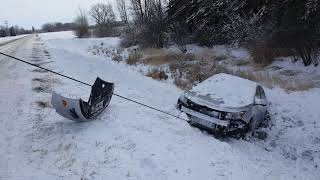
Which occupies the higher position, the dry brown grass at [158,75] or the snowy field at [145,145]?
the snowy field at [145,145]

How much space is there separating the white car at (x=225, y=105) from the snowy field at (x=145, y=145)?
402 mm

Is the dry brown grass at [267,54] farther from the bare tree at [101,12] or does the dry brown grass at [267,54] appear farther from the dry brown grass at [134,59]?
the bare tree at [101,12]

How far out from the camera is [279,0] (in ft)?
57.0

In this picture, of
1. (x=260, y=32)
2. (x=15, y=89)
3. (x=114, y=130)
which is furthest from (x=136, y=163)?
(x=260, y=32)

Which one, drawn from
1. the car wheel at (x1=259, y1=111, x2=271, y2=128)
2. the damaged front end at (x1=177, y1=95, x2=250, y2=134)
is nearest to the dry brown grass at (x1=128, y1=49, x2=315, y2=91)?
the car wheel at (x1=259, y1=111, x2=271, y2=128)

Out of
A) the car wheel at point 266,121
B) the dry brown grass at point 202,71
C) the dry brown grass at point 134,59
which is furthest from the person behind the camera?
the dry brown grass at point 134,59

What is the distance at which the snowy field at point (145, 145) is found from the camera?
7.26 meters

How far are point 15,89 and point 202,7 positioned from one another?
13.8 metres

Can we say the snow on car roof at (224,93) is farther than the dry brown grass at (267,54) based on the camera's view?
No

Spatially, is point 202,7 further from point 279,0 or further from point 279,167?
point 279,167

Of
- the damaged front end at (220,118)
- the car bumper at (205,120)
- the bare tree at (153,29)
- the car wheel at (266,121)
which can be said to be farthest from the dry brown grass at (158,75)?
the bare tree at (153,29)

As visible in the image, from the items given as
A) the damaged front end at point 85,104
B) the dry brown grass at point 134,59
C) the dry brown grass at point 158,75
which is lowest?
the dry brown grass at point 134,59

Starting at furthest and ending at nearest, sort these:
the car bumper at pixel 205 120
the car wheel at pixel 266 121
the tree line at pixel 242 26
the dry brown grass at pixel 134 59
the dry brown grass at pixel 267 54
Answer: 1. the dry brown grass at pixel 134 59
2. the dry brown grass at pixel 267 54
3. the tree line at pixel 242 26
4. the car wheel at pixel 266 121
5. the car bumper at pixel 205 120

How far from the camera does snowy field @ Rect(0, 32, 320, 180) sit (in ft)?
23.8
